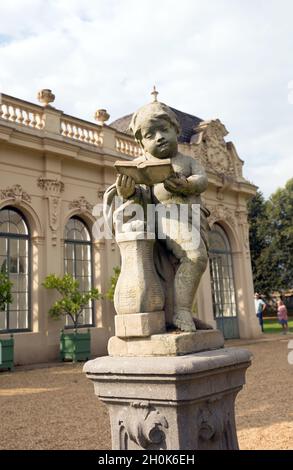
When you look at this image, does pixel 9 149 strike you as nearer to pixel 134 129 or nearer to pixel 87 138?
pixel 87 138

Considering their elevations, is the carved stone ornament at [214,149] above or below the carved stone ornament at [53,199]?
above

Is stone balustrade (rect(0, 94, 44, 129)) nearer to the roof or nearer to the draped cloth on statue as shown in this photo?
the roof

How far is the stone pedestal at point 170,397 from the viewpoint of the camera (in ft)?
7.00

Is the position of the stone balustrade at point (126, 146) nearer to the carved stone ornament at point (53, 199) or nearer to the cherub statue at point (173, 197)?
the carved stone ornament at point (53, 199)

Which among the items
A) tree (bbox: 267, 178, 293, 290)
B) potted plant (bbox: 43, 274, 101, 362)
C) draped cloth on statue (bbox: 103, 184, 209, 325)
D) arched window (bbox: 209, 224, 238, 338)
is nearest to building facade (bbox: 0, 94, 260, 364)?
potted plant (bbox: 43, 274, 101, 362)

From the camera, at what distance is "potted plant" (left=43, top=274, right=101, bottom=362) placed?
10.2 meters

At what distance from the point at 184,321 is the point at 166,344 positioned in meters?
0.21

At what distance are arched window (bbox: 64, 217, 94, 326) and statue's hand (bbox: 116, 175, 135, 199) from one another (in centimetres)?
921

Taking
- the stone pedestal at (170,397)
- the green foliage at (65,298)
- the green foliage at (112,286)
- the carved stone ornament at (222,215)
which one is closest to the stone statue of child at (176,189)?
the stone pedestal at (170,397)

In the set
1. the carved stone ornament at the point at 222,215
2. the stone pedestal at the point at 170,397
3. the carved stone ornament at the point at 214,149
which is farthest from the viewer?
the carved stone ornament at the point at 214,149

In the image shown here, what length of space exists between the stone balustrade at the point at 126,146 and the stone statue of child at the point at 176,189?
10.6 metres

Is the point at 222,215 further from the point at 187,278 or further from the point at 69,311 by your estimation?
the point at 187,278
